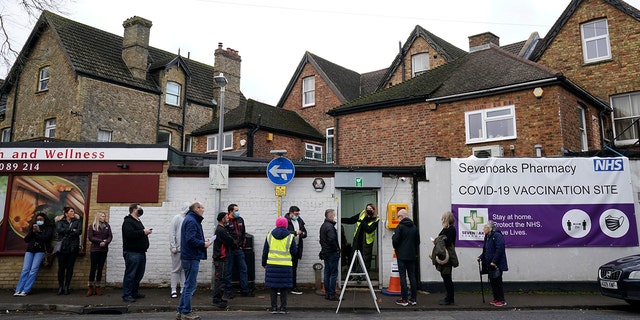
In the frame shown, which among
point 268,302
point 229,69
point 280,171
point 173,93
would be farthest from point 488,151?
point 173,93

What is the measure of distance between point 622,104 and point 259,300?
17935 millimetres

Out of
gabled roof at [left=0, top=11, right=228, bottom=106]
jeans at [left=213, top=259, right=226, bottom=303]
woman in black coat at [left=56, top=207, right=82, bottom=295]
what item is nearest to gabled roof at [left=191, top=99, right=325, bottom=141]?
gabled roof at [left=0, top=11, right=228, bottom=106]

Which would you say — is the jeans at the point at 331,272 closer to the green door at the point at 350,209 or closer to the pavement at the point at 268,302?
the pavement at the point at 268,302

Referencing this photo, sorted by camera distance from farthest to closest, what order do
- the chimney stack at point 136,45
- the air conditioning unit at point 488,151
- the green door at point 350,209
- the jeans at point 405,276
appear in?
the chimney stack at point 136,45 → the air conditioning unit at point 488,151 → the green door at point 350,209 → the jeans at point 405,276

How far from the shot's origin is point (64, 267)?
1014cm

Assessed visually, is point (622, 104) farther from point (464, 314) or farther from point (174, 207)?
point (174, 207)

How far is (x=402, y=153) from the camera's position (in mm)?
17719

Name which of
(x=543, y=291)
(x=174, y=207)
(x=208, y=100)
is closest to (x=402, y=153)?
(x=543, y=291)

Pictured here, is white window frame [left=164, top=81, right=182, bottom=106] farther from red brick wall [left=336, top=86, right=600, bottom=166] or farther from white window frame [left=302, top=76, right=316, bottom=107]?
red brick wall [left=336, top=86, right=600, bottom=166]

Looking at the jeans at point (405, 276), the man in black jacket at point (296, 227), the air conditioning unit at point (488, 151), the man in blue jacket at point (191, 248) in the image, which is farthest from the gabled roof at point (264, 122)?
the man in blue jacket at point (191, 248)

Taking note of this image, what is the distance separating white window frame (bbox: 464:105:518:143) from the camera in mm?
15508

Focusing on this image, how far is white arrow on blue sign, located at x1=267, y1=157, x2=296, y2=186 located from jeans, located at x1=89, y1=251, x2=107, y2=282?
3.90 metres

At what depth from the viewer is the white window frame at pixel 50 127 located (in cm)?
2380

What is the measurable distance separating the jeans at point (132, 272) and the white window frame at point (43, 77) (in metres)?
19.1
